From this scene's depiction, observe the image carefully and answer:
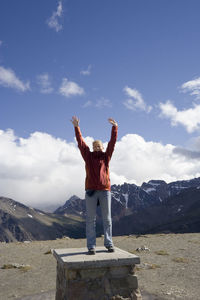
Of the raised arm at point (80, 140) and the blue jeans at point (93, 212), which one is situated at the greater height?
the raised arm at point (80, 140)

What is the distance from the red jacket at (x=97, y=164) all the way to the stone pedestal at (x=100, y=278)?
87.0 inches

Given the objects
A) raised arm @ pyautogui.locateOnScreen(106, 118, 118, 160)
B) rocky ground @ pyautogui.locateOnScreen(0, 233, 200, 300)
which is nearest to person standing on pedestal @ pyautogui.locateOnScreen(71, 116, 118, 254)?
raised arm @ pyautogui.locateOnScreen(106, 118, 118, 160)

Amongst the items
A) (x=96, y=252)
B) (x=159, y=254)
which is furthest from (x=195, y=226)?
(x=96, y=252)

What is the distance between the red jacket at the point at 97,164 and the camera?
30.8 feet

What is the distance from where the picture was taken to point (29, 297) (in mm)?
12086

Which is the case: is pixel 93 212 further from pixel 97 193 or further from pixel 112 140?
pixel 112 140

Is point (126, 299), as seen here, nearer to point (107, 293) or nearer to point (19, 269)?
point (107, 293)

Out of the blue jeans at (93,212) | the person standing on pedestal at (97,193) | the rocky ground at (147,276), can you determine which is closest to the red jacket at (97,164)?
the person standing on pedestal at (97,193)

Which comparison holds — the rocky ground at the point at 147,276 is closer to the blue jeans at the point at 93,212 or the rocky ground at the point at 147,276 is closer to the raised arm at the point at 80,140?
the blue jeans at the point at 93,212

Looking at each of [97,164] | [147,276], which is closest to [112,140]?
[97,164]

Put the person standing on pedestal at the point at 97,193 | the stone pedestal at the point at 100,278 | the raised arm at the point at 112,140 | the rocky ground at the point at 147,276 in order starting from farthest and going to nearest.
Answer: the rocky ground at the point at 147,276 < the raised arm at the point at 112,140 < the person standing on pedestal at the point at 97,193 < the stone pedestal at the point at 100,278

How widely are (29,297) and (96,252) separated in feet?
15.4

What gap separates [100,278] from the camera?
8.33 m

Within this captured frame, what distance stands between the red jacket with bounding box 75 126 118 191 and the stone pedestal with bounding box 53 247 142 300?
2.21 m
